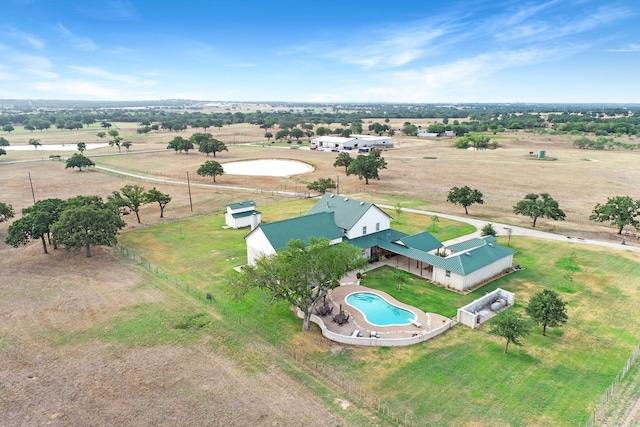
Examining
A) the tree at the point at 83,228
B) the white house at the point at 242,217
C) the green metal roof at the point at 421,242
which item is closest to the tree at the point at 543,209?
the green metal roof at the point at 421,242

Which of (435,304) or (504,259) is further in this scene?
(504,259)

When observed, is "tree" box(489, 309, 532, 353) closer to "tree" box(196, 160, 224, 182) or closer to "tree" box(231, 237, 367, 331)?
"tree" box(231, 237, 367, 331)

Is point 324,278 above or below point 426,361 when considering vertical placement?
above

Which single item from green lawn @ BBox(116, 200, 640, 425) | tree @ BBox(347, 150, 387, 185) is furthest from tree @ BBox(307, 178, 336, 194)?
green lawn @ BBox(116, 200, 640, 425)

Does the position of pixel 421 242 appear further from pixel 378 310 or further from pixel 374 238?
pixel 378 310

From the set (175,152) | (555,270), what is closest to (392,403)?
(555,270)

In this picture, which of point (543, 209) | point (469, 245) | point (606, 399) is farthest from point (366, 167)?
point (606, 399)

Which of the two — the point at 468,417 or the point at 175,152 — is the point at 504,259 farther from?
the point at 175,152
